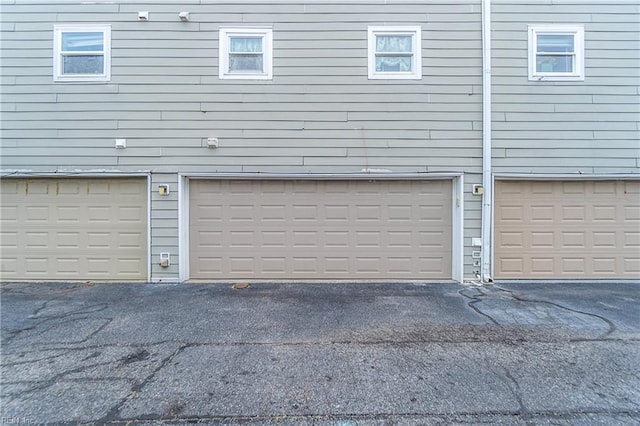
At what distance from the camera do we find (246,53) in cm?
571

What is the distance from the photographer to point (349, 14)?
567 centimetres

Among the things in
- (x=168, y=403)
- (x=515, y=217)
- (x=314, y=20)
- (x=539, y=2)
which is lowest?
(x=168, y=403)

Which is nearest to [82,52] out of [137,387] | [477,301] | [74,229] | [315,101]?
[74,229]

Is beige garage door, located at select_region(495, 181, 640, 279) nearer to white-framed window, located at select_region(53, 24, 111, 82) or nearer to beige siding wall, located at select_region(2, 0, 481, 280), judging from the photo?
beige siding wall, located at select_region(2, 0, 481, 280)

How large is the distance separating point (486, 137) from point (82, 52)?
7.66 m

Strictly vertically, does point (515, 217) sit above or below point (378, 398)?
above

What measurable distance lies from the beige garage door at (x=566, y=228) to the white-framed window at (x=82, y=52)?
774 centimetres

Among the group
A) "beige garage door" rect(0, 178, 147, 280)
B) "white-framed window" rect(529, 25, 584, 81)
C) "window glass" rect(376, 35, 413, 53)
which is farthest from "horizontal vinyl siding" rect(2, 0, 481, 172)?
"white-framed window" rect(529, 25, 584, 81)

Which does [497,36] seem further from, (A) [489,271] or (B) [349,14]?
(A) [489,271]

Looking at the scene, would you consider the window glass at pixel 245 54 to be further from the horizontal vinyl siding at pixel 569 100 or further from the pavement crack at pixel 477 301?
the pavement crack at pixel 477 301

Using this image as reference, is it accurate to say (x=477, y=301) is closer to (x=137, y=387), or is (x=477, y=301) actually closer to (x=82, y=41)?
(x=137, y=387)

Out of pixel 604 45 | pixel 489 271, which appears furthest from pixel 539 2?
pixel 489 271

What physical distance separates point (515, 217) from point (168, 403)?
613 centimetres

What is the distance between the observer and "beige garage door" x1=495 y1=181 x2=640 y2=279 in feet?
18.9
